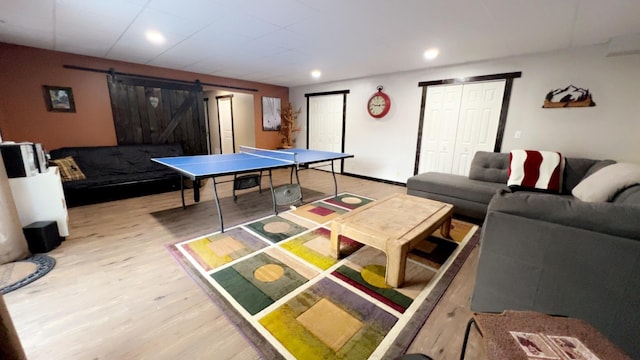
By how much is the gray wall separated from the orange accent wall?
4.98 meters

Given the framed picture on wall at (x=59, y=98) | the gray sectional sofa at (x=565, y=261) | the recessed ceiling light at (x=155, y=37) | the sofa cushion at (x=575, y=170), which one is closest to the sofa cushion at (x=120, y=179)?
the framed picture on wall at (x=59, y=98)

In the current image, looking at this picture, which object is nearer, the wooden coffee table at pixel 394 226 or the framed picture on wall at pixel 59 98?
the wooden coffee table at pixel 394 226

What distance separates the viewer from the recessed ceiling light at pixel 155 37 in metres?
2.89

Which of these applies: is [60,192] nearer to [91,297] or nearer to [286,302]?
[91,297]

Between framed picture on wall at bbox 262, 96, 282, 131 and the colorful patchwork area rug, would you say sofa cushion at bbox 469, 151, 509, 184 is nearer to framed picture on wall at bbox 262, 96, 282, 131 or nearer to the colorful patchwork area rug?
the colorful patchwork area rug

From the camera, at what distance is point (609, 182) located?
206 cm

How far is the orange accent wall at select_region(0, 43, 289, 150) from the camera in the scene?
349cm

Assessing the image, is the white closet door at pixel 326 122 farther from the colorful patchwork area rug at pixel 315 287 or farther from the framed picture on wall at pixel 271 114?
the colorful patchwork area rug at pixel 315 287

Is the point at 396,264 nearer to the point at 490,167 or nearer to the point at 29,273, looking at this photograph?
the point at 490,167

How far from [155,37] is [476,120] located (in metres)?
4.91

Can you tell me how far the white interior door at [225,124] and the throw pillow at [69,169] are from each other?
371 cm

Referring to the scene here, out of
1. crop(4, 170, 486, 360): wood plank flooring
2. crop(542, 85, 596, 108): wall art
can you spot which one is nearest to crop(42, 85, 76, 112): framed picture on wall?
crop(4, 170, 486, 360): wood plank flooring

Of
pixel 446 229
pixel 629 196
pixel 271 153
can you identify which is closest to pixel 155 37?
pixel 271 153

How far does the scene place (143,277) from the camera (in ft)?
6.59
